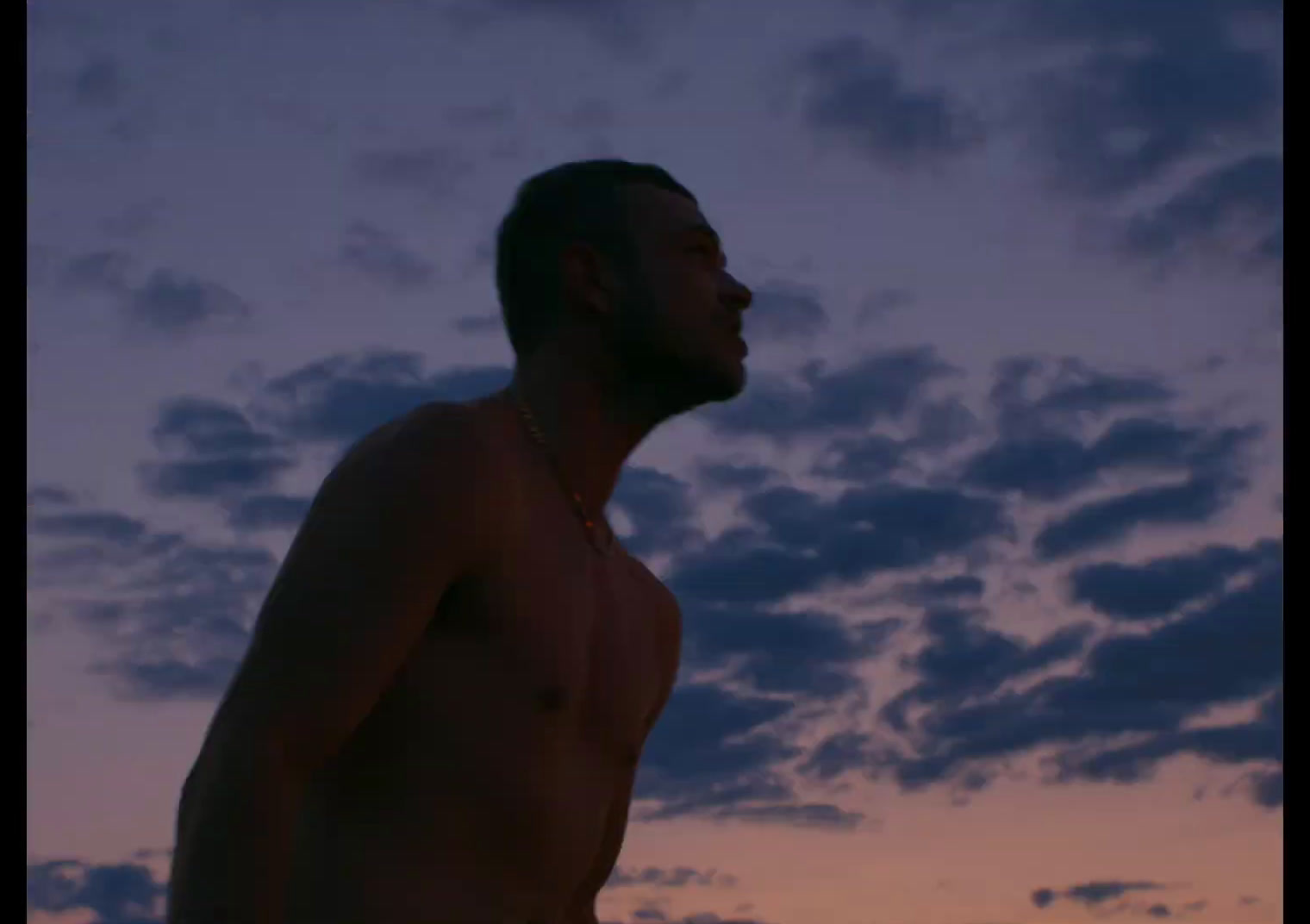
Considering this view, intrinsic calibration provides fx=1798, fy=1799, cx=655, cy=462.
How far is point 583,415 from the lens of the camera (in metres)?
5.28

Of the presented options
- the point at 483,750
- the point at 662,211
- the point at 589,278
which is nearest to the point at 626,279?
the point at 589,278

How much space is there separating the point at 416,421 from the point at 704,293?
1029 mm

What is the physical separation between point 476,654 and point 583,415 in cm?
87

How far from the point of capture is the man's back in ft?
15.1

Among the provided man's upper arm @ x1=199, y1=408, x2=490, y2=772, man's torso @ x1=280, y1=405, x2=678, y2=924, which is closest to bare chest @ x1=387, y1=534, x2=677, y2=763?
man's torso @ x1=280, y1=405, x2=678, y2=924

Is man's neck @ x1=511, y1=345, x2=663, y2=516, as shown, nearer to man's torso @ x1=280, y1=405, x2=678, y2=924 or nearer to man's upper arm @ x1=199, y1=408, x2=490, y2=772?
man's torso @ x1=280, y1=405, x2=678, y2=924

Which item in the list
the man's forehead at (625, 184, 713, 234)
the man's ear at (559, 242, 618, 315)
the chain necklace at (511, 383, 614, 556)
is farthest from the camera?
the man's forehead at (625, 184, 713, 234)

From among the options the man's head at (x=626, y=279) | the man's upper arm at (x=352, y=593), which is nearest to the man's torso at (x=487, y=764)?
the man's upper arm at (x=352, y=593)

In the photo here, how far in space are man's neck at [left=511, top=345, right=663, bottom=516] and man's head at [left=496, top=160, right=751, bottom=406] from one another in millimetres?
69

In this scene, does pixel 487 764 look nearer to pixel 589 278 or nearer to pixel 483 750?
pixel 483 750

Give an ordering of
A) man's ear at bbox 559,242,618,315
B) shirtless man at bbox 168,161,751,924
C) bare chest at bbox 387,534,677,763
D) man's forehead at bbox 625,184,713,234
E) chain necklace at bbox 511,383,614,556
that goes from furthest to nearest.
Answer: man's forehead at bbox 625,184,713,234
man's ear at bbox 559,242,618,315
chain necklace at bbox 511,383,614,556
bare chest at bbox 387,534,677,763
shirtless man at bbox 168,161,751,924

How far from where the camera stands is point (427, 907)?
455 cm

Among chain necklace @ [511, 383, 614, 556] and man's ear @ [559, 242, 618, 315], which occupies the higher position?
man's ear @ [559, 242, 618, 315]
